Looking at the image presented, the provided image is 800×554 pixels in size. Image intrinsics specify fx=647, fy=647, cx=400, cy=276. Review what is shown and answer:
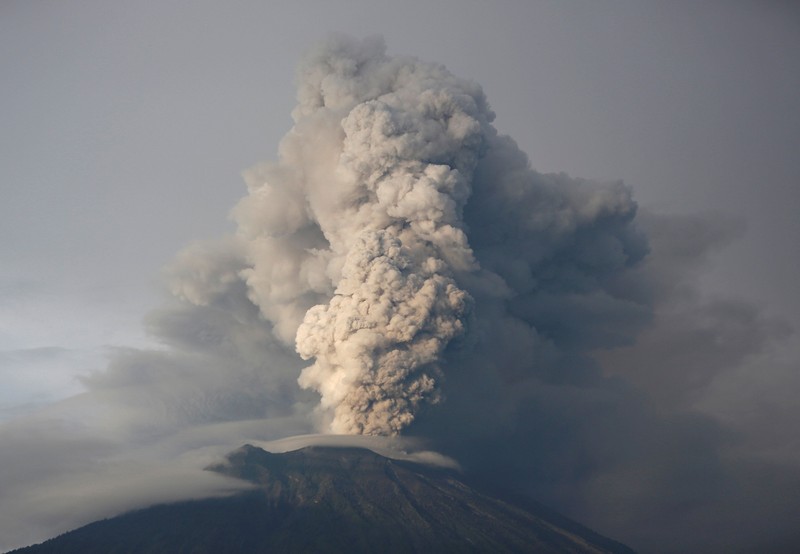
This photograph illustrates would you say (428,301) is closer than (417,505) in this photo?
Yes

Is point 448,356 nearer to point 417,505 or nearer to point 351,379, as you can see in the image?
point 351,379

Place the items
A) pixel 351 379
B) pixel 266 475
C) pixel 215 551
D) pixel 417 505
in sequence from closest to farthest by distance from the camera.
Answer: pixel 351 379 → pixel 215 551 → pixel 417 505 → pixel 266 475

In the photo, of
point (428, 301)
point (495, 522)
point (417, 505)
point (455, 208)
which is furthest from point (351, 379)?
point (495, 522)

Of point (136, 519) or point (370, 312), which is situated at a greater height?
point (370, 312)

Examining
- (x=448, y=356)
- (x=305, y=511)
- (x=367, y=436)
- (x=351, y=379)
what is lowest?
(x=305, y=511)

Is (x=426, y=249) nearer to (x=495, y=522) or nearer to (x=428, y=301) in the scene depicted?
(x=428, y=301)

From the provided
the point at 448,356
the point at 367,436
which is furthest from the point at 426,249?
the point at 367,436

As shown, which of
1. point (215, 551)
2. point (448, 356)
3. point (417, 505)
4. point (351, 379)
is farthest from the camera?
point (417, 505)
